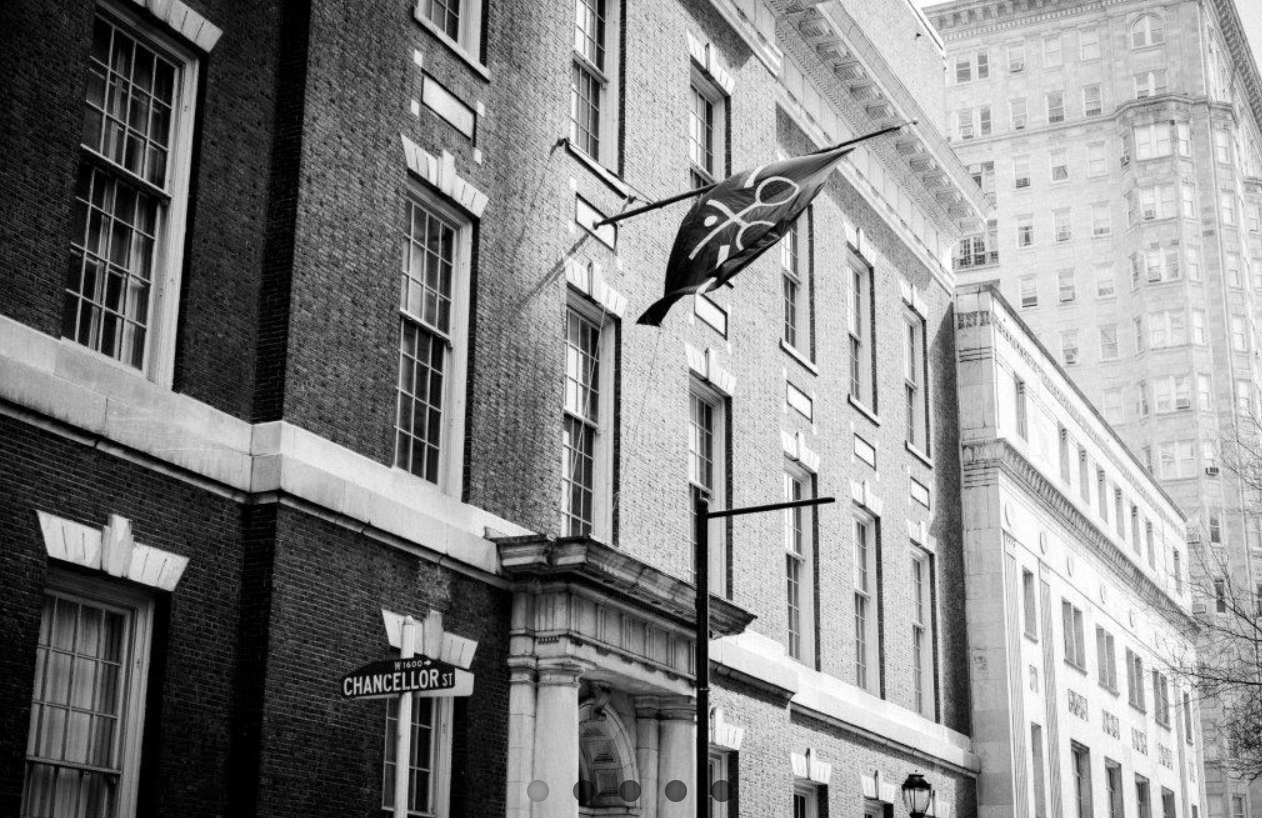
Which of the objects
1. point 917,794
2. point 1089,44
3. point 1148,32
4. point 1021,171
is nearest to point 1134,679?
point 917,794

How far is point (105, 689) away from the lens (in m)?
13.3

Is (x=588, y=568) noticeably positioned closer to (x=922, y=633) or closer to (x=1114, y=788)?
(x=922, y=633)

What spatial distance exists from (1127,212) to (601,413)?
225 feet

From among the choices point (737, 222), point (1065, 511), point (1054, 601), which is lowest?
point (1054, 601)

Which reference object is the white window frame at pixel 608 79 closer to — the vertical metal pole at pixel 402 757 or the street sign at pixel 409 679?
the street sign at pixel 409 679

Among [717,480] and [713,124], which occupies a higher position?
[713,124]

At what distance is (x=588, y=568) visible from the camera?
1744 cm

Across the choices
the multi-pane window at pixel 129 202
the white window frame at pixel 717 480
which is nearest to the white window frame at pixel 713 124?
the white window frame at pixel 717 480

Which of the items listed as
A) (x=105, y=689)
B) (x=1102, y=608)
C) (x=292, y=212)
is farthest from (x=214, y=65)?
(x=1102, y=608)

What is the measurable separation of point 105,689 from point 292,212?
4.43 meters

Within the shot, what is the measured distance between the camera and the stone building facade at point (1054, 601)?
110ft

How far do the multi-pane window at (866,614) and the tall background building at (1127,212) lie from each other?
5383 centimetres

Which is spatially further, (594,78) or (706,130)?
(706,130)

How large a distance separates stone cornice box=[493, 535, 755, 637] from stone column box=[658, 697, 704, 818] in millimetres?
1721
